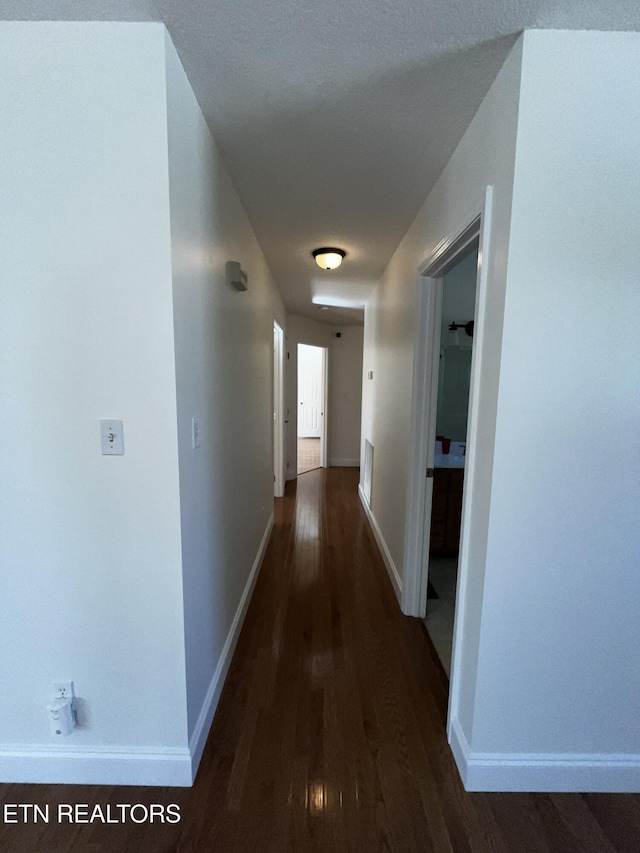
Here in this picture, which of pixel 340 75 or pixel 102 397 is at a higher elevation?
pixel 340 75

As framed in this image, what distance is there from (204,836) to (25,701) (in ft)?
2.47

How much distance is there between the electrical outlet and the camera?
50.9 inches

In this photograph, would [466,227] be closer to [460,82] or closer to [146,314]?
[460,82]

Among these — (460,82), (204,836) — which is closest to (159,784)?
(204,836)

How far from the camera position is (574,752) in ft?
4.37

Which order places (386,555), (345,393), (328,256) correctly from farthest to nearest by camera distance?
(345,393), (386,555), (328,256)

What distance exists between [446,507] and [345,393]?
363 cm

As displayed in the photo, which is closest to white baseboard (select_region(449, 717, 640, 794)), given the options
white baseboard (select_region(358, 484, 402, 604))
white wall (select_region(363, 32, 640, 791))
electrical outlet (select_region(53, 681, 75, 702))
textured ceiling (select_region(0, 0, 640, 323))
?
white wall (select_region(363, 32, 640, 791))

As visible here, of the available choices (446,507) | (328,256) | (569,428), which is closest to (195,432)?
(569,428)

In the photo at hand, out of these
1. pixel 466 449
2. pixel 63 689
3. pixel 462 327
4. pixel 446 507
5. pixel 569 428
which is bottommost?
pixel 63 689

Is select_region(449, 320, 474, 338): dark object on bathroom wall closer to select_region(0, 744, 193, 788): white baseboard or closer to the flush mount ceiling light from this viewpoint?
the flush mount ceiling light

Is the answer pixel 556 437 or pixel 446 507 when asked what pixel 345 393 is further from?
pixel 556 437

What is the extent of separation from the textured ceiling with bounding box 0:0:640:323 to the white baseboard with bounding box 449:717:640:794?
2.29 meters

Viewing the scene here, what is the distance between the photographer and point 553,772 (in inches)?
52.1
